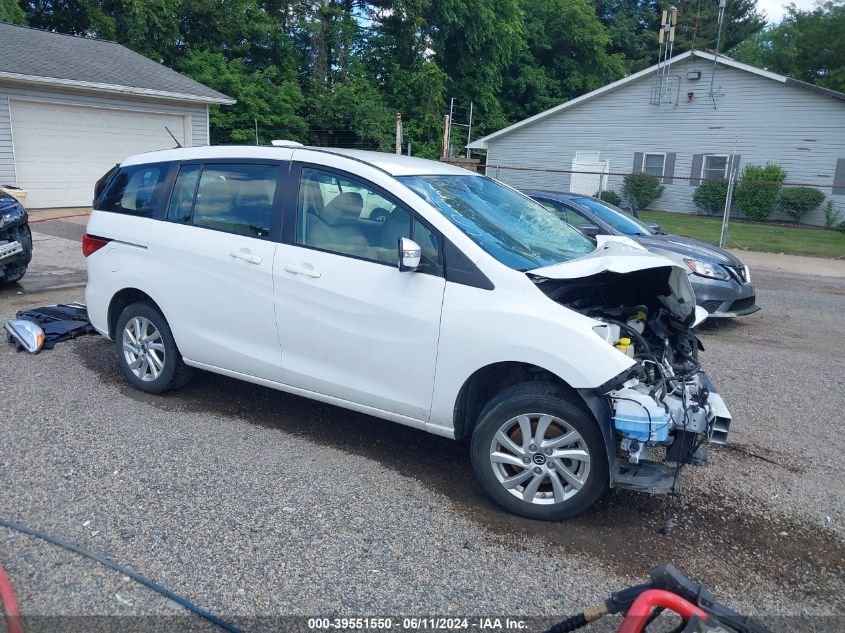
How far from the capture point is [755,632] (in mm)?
2314

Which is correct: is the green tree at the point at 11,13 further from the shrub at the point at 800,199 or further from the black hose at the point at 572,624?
the black hose at the point at 572,624

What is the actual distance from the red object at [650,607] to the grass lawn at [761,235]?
1464cm

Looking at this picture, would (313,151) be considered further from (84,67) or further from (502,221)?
(84,67)

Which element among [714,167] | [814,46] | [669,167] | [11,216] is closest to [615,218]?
[11,216]

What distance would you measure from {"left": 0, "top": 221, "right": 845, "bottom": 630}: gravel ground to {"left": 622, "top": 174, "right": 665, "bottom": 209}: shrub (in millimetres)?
20801

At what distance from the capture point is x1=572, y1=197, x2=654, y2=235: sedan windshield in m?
9.35

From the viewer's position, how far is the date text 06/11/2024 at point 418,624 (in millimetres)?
2934

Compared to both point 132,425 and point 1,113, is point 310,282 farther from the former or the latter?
point 1,113

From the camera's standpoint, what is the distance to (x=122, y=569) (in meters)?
3.21

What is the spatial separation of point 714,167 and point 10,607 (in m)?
25.9

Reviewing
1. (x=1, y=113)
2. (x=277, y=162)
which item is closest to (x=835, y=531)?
(x=277, y=162)

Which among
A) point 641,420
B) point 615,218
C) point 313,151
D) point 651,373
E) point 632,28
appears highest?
point 632,28

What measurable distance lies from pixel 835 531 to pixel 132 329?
15.7 feet

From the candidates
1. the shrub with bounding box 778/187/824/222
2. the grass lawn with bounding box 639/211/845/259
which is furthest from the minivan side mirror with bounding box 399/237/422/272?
the shrub with bounding box 778/187/824/222
